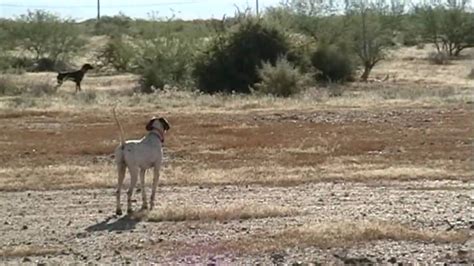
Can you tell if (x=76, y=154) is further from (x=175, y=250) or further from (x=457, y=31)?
(x=457, y=31)

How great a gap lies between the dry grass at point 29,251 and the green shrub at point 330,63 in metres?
47.3

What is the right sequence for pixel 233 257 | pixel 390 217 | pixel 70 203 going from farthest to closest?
pixel 70 203
pixel 390 217
pixel 233 257

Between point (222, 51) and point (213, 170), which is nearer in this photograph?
point (213, 170)

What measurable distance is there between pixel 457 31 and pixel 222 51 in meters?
35.1

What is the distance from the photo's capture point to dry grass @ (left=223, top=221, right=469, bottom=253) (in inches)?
461

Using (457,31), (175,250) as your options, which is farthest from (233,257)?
(457,31)

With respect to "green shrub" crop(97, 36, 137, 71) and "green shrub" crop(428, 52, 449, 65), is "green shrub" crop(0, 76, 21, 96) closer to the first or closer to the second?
"green shrub" crop(97, 36, 137, 71)

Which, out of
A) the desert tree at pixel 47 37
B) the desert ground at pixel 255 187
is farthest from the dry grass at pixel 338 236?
the desert tree at pixel 47 37

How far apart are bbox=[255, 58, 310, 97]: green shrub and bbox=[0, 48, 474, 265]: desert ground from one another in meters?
7.91

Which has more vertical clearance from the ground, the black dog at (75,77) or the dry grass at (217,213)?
the dry grass at (217,213)

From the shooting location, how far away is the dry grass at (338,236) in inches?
461

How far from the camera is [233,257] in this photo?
11227mm

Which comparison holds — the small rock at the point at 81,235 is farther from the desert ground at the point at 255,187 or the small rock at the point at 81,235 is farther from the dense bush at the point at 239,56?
the dense bush at the point at 239,56

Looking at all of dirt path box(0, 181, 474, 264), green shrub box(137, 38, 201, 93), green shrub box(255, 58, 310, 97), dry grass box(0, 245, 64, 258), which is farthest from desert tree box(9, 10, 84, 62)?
dry grass box(0, 245, 64, 258)
